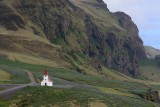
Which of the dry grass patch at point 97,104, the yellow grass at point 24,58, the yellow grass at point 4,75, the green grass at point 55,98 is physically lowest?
the dry grass patch at point 97,104

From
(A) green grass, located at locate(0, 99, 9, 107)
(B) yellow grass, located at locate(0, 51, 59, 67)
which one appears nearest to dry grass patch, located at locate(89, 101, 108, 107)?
(A) green grass, located at locate(0, 99, 9, 107)

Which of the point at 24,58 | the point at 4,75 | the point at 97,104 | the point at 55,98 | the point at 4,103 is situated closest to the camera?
the point at 4,103

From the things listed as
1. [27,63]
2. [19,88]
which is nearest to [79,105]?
[19,88]

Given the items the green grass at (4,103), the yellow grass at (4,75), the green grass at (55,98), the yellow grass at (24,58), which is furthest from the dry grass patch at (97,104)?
the yellow grass at (24,58)

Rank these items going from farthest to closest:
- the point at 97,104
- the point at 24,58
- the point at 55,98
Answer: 1. the point at 24,58
2. the point at 55,98
3. the point at 97,104

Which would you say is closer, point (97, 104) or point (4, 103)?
point (4, 103)

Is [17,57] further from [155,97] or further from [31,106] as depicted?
[31,106]

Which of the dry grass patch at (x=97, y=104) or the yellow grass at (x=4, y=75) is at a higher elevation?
the yellow grass at (x=4, y=75)

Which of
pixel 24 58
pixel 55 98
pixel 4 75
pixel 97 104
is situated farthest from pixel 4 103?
pixel 24 58

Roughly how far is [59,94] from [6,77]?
111 ft

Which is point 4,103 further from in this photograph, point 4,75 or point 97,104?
point 4,75

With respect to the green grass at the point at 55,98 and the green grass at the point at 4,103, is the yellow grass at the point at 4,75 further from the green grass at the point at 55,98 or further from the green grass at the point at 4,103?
the green grass at the point at 4,103

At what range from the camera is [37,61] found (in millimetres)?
169000

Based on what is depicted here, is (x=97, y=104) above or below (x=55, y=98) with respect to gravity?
below
